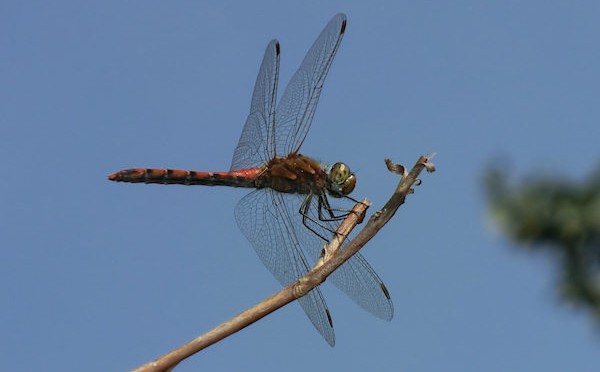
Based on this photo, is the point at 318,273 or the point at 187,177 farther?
the point at 187,177

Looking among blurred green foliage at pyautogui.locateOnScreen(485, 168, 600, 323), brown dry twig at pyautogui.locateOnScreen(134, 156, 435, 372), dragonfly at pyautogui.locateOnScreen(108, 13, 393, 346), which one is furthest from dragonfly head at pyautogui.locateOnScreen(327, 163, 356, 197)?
blurred green foliage at pyautogui.locateOnScreen(485, 168, 600, 323)

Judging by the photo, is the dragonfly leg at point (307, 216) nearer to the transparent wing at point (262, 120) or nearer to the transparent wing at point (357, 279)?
the transparent wing at point (357, 279)

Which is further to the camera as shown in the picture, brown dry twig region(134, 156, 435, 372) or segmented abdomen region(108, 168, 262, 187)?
segmented abdomen region(108, 168, 262, 187)

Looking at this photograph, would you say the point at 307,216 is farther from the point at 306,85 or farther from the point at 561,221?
the point at 561,221

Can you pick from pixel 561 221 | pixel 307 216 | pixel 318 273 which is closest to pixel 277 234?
pixel 307 216

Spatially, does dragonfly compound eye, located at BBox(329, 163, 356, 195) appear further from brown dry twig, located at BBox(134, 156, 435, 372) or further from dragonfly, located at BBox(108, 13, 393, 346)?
brown dry twig, located at BBox(134, 156, 435, 372)

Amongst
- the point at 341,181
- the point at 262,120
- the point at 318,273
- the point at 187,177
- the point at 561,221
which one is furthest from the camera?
the point at 561,221

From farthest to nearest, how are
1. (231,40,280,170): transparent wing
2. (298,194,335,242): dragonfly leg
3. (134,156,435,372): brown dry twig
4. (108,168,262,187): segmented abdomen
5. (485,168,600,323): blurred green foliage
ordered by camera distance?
(485,168,600,323): blurred green foliage
(108,168,262,187): segmented abdomen
(231,40,280,170): transparent wing
(298,194,335,242): dragonfly leg
(134,156,435,372): brown dry twig
